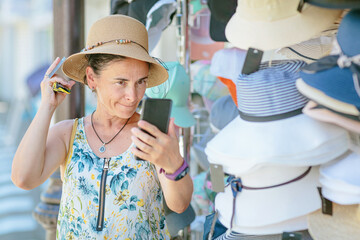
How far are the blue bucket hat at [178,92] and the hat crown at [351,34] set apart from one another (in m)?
1.26

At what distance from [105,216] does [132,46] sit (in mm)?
617

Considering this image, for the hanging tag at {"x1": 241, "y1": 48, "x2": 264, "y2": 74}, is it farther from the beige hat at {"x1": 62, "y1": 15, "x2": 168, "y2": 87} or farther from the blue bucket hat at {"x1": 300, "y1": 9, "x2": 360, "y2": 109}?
the beige hat at {"x1": 62, "y1": 15, "x2": 168, "y2": 87}

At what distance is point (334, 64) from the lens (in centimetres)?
90

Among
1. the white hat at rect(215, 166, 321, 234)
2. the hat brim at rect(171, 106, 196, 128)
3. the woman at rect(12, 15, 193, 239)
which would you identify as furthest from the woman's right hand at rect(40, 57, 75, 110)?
the hat brim at rect(171, 106, 196, 128)

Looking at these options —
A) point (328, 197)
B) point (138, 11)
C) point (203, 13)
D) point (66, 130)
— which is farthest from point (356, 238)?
point (203, 13)

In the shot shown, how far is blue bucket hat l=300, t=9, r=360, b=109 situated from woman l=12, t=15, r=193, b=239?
2.06 feet

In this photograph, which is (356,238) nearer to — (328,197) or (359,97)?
(328,197)

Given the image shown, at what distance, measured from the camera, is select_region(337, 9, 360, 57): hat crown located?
89 centimetres

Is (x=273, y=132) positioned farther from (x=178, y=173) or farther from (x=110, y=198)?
(x=110, y=198)

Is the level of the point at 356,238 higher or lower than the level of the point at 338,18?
lower

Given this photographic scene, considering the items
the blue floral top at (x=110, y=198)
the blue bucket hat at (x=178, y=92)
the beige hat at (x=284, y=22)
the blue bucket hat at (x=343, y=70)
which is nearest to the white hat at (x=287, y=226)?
the blue bucket hat at (x=343, y=70)

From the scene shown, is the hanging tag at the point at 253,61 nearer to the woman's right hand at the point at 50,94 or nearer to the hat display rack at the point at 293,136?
the hat display rack at the point at 293,136

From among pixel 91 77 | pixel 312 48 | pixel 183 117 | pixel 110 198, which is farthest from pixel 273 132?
pixel 183 117

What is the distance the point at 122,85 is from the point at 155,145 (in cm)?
47
